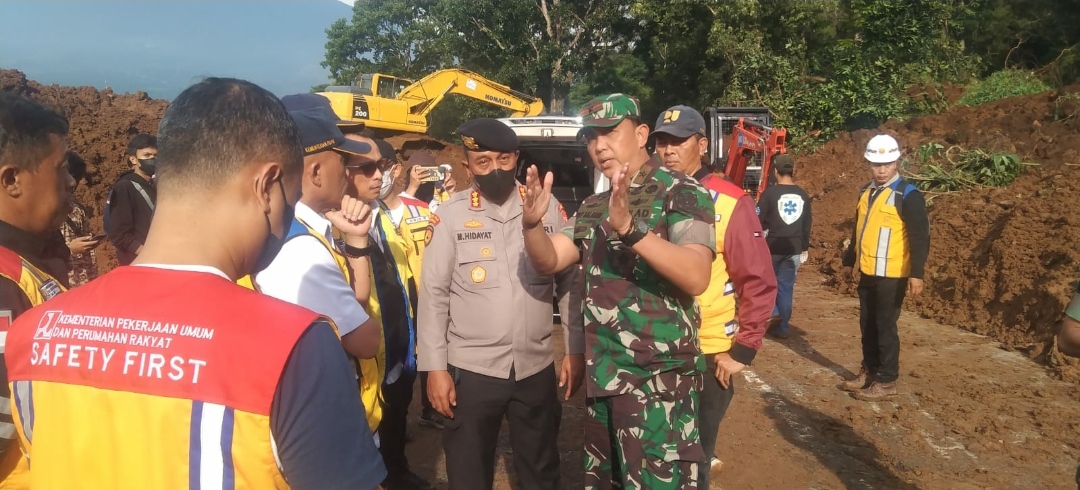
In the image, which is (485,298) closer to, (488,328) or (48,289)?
(488,328)

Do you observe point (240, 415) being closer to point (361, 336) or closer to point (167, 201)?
point (167, 201)

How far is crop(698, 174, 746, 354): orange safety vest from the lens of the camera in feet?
10.2

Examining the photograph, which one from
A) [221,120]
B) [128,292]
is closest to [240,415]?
[128,292]

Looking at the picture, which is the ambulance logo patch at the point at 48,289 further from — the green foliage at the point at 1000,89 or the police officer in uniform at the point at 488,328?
the green foliage at the point at 1000,89

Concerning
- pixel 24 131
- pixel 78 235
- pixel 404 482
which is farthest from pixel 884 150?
pixel 78 235

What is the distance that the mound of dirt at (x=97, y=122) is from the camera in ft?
45.0

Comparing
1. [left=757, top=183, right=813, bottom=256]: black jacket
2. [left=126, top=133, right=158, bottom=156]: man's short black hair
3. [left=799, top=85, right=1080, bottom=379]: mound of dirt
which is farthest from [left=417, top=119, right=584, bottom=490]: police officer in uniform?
[left=799, top=85, right=1080, bottom=379]: mound of dirt

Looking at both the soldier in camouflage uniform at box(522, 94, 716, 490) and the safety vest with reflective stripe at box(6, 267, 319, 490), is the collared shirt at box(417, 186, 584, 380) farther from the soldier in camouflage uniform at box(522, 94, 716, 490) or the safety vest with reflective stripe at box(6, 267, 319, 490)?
the safety vest with reflective stripe at box(6, 267, 319, 490)

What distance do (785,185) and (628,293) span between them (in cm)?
547

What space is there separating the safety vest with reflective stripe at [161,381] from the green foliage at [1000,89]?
57.2ft

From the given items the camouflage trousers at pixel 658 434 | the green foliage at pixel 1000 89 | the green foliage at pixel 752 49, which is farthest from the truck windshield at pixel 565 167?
the green foliage at pixel 1000 89

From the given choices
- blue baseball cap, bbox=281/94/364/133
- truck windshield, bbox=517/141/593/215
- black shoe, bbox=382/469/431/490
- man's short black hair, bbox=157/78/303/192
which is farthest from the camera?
truck windshield, bbox=517/141/593/215

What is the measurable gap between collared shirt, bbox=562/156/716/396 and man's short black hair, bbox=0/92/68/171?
5.90ft

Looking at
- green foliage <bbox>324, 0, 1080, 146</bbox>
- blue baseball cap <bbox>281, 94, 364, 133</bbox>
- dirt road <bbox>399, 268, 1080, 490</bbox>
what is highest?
green foliage <bbox>324, 0, 1080, 146</bbox>
